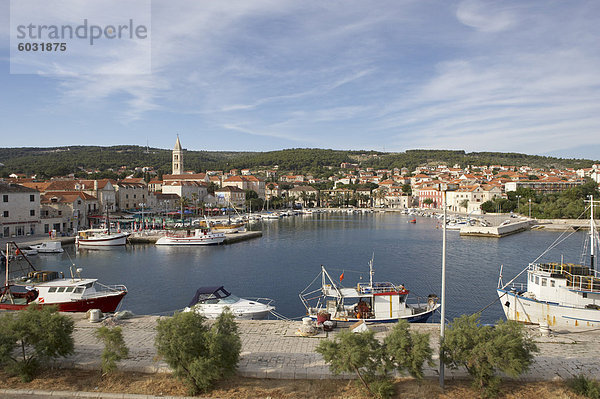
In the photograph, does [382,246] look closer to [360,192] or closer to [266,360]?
[266,360]

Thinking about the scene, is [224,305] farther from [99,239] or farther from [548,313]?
[99,239]

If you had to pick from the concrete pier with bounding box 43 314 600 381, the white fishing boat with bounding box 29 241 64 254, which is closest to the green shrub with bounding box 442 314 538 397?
the concrete pier with bounding box 43 314 600 381

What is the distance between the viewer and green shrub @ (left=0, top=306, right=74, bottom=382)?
9594mm

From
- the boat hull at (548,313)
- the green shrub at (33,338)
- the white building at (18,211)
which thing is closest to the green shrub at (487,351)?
the boat hull at (548,313)

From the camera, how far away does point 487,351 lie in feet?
28.9

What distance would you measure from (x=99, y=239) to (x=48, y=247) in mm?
5504

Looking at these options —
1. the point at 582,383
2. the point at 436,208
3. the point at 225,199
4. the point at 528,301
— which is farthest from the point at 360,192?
the point at 582,383

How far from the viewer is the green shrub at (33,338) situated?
9594mm

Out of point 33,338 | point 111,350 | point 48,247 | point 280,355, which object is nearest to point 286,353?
point 280,355

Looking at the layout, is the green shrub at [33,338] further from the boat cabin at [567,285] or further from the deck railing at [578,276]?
the deck railing at [578,276]

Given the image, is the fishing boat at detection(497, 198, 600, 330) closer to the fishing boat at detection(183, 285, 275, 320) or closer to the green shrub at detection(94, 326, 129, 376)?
the fishing boat at detection(183, 285, 275, 320)

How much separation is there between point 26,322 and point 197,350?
413 cm

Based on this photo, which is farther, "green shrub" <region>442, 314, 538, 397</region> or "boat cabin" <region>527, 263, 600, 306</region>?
"boat cabin" <region>527, 263, 600, 306</region>

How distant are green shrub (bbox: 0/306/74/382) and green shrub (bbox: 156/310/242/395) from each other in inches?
95.9
